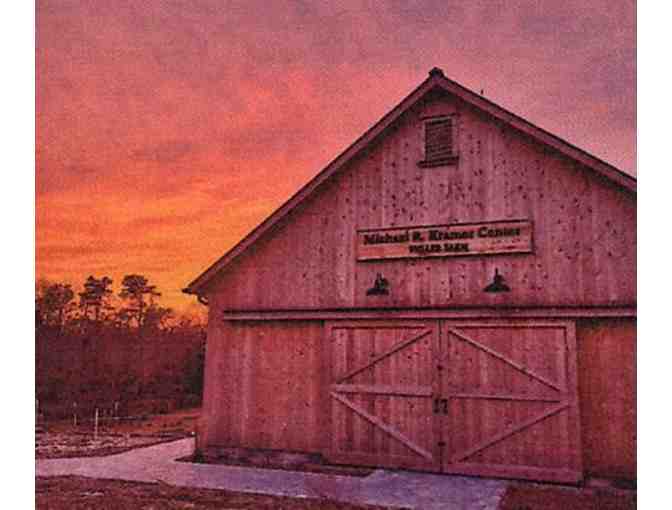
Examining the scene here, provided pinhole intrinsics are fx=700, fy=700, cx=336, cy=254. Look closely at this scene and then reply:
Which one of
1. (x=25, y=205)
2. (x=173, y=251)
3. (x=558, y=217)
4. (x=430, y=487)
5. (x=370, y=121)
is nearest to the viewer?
(x=25, y=205)

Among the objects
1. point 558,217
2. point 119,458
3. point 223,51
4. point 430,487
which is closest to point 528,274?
point 558,217

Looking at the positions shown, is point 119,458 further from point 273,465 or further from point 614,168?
point 614,168

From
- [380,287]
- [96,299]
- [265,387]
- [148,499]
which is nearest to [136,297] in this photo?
[96,299]

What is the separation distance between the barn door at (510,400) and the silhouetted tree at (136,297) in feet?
31.2

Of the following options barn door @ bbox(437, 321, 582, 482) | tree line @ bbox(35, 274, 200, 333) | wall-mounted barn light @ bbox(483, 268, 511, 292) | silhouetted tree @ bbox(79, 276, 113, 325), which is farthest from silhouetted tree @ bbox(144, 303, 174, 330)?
wall-mounted barn light @ bbox(483, 268, 511, 292)

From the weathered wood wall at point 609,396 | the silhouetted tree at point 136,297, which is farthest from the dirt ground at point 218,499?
the silhouetted tree at point 136,297

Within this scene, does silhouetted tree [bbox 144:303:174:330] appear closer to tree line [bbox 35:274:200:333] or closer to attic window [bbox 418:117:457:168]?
tree line [bbox 35:274:200:333]

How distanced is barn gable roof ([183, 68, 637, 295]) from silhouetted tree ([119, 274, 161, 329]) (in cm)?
621

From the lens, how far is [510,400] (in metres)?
9.63

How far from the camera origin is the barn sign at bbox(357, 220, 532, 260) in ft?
32.2

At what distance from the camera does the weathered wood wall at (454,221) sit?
368 inches

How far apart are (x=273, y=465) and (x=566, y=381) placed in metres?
4.59

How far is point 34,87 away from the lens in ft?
25.7

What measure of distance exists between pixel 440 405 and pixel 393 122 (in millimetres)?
4304
